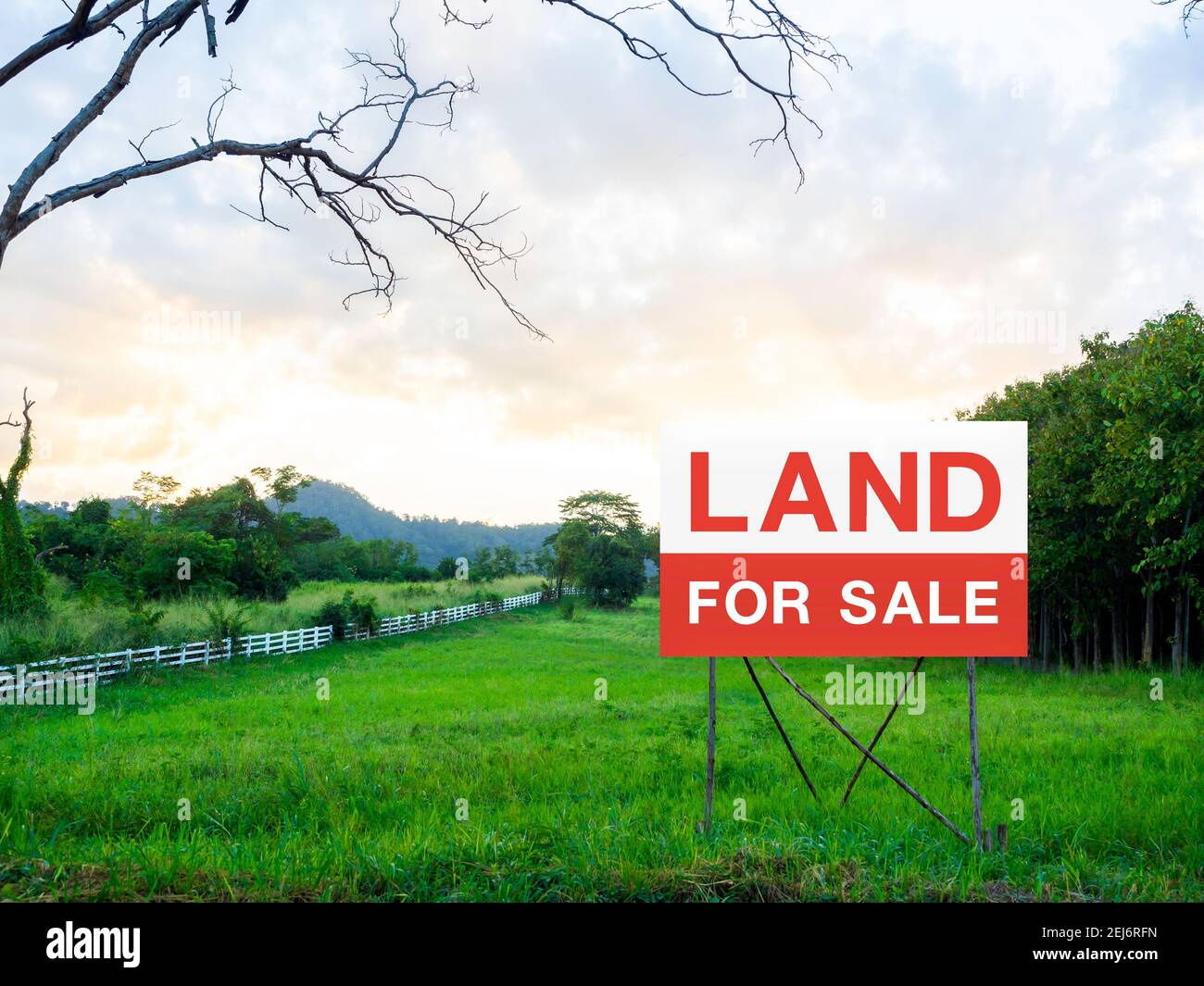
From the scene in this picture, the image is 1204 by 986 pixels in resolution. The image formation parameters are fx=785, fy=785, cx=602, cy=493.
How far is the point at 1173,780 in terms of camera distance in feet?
27.2

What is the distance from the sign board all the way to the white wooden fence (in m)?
16.0

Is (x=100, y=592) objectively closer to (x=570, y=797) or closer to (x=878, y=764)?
(x=570, y=797)

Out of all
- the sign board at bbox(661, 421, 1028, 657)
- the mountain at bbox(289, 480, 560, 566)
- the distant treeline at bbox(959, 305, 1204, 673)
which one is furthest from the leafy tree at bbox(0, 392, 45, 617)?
the mountain at bbox(289, 480, 560, 566)

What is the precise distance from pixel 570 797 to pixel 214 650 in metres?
17.9

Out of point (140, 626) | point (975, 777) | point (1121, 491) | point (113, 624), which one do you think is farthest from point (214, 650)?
point (1121, 491)

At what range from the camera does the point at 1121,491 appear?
1756cm

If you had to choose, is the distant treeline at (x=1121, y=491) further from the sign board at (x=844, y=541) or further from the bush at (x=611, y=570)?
the bush at (x=611, y=570)

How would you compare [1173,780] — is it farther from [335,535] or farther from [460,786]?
[335,535]

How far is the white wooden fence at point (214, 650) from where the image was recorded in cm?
1672

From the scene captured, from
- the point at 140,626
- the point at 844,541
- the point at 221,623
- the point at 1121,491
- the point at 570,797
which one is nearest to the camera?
the point at 844,541

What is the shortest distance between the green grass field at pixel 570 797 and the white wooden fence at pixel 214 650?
4.25 feet
